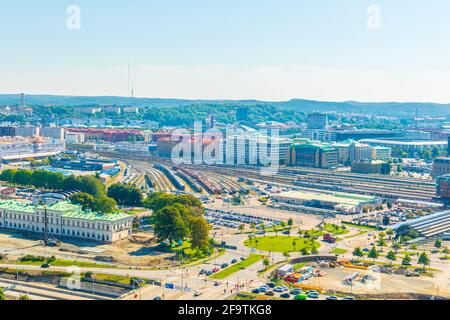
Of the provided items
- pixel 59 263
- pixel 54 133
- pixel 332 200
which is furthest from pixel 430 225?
pixel 54 133

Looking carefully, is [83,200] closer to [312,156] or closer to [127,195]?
[127,195]

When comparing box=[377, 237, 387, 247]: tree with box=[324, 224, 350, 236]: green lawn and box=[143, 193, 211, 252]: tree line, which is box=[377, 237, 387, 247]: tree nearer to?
box=[324, 224, 350, 236]: green lawn

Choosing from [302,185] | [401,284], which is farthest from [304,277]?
[302,185]

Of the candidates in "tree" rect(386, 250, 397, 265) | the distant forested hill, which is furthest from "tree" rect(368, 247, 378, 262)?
the distant forested hill

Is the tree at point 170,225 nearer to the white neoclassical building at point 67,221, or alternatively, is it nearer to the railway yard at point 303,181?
the white neoclassical building at point 67,221

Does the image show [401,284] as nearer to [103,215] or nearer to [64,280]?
[64,280]
